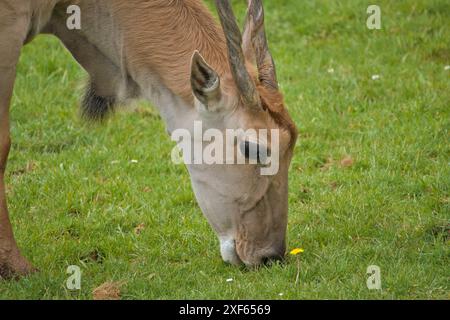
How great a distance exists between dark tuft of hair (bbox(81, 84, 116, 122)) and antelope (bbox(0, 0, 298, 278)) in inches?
14.6

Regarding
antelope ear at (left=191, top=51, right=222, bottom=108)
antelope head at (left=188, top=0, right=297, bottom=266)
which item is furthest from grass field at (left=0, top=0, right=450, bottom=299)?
antelope ear at (left=191, top=51, right=222, bottom=108)

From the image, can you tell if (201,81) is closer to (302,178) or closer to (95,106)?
(95,106)

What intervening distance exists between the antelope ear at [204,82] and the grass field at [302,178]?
1.11 metres

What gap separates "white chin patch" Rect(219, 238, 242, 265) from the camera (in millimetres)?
6195

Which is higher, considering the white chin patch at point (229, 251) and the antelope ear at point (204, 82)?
the antelope ear at point (204, 82)

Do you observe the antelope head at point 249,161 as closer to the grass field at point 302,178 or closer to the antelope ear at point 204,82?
the antelope ear at point 204,82

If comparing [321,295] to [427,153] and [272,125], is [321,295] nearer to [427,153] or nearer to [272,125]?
[272,125]

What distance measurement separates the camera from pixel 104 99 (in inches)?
272

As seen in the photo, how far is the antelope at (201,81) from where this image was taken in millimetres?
5957

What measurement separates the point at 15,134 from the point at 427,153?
3606 millimetres

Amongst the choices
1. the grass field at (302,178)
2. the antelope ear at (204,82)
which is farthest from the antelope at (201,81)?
the grass field at (302,178)

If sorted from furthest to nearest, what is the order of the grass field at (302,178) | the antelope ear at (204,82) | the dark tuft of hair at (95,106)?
the dark tuft of hair at (95,106), the grass field at (302,178), the antelope ear at (204,82)

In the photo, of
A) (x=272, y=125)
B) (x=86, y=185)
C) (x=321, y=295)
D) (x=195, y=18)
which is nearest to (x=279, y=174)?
(x=272, y=125)

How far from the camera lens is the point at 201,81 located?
586 centimetres
